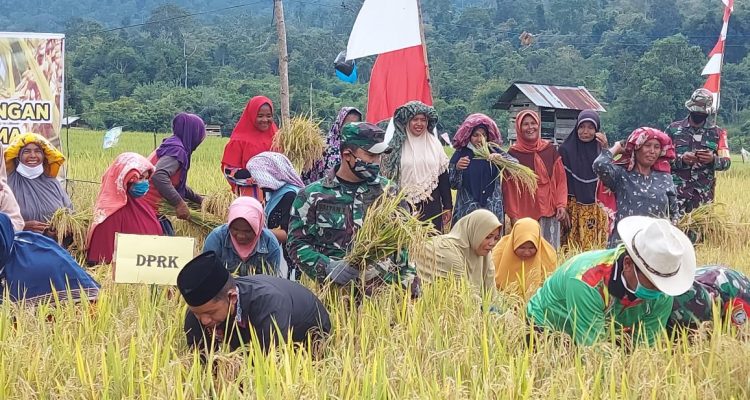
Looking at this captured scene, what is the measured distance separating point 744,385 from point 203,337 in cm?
168

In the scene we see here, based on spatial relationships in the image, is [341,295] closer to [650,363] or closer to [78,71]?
[650,363]

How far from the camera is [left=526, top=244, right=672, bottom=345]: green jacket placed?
3088 millimetres

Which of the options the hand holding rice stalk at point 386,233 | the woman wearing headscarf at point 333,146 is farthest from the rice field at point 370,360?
the woman wearing headscarf at point 333,146

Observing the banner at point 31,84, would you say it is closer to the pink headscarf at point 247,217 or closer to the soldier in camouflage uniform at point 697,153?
the pink headscarf at point 247,217

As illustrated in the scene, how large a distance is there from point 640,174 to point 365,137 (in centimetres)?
221

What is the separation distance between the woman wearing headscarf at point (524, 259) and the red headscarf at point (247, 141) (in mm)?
1933

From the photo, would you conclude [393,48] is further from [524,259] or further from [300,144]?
[524,259]

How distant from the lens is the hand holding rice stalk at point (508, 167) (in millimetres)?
5566

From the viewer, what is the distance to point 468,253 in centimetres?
432

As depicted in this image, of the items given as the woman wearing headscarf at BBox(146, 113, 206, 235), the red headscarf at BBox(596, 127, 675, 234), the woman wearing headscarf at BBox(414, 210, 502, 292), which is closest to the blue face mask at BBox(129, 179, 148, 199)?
the woman wearing headscarf at BBox(146, 113, 206, 235)

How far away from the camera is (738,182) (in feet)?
39.8

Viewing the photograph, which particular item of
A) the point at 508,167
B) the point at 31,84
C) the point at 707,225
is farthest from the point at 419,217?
the point at 31,84

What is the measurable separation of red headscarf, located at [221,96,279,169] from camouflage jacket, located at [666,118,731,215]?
283cm

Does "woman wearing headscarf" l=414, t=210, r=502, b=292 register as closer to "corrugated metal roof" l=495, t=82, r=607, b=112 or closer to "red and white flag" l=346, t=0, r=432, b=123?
"red and white flag" l=346, t=0, r=432, b=123
